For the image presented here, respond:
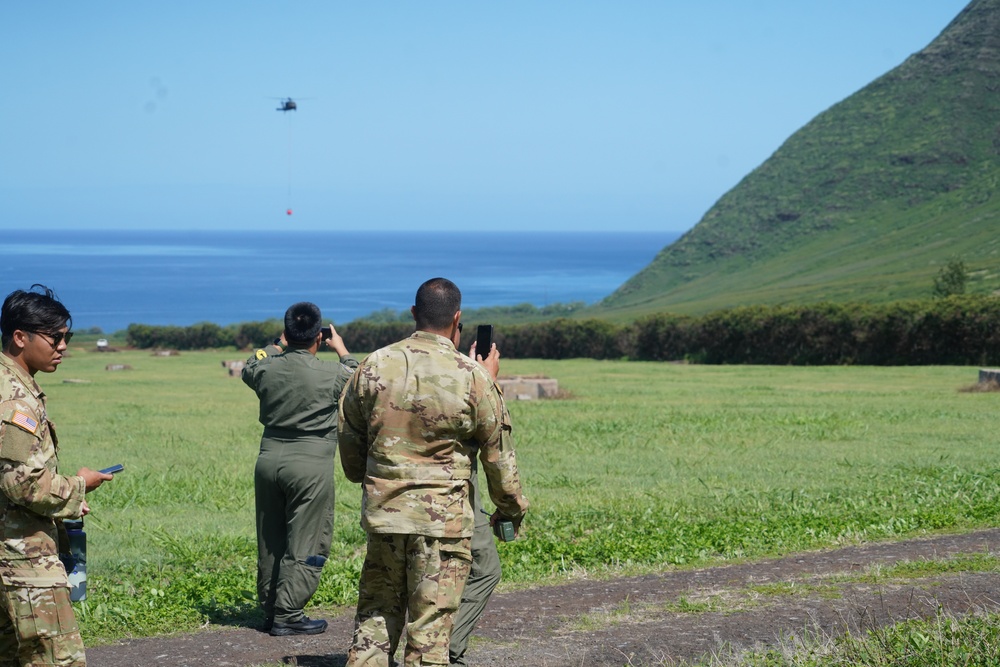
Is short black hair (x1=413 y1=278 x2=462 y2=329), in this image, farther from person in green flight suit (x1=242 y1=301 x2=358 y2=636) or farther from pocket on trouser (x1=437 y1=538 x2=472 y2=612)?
person in green flight suit (x1=242 y1=301 x2=358 y2=636)

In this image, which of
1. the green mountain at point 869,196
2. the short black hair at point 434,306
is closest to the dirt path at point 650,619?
the short black hair at point 434,306

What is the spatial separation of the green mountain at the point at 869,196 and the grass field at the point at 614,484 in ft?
243

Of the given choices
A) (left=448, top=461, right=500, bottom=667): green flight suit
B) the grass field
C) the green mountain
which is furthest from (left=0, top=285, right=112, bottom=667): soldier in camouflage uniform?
the green mountain

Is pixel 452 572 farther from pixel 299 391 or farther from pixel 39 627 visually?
pixel 299 391

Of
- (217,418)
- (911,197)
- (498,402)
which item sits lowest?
(217,418)

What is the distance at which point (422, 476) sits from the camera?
529cm

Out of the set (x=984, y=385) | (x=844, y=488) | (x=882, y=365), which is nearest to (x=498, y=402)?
(x=844, y=488)

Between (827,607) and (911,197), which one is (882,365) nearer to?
(827,607)

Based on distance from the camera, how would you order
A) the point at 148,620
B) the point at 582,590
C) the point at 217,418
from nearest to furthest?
the point at 148,620 < the point at 582,590 < the point at 217,418

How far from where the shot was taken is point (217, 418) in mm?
25000

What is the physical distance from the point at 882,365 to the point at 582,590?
115 ft

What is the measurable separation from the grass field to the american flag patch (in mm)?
3240

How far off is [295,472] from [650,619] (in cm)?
262

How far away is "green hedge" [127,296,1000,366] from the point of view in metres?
39.7
